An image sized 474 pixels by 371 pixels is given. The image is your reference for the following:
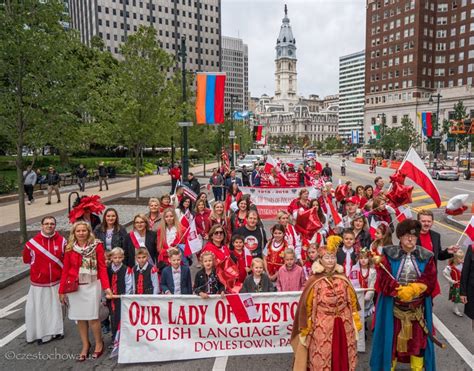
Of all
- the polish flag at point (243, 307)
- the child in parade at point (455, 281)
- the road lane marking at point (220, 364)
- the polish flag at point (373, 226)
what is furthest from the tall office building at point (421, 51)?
the road lane marking at point (220, 364)

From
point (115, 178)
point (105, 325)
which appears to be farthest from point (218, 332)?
point (115, 178)

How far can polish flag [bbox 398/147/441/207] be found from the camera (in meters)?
7.68

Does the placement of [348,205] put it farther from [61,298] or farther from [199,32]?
[199,32]

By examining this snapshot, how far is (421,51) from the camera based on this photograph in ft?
302

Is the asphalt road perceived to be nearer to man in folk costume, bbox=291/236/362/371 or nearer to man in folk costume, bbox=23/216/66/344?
man in folk costume, bbox=23/216/66/344

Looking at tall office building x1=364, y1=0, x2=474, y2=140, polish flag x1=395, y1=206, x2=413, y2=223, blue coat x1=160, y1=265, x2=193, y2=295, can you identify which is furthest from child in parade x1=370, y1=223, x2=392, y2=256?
tall office building x1=364, y1=0, x2=474, y2=140

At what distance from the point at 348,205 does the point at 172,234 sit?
149 inches

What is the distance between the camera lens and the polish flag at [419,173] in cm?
768

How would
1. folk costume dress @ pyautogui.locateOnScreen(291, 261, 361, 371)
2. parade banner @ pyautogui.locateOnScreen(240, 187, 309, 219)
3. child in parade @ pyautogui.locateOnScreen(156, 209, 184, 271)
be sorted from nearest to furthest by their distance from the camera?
1. folk costume dress @ pyautogui.locateOnScreen(291, 261, 361, 371)
2. child in parade @ pyautogui.locateOnScreen(156, 209, 184, 271)
3. parade banner @ pyautogui.locateOnScreen(240, 187, 309, 219)

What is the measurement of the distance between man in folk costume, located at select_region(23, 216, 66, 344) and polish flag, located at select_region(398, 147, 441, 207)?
6.62m

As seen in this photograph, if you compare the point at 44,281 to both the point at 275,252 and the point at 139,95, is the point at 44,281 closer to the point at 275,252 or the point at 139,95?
the point at 275,252

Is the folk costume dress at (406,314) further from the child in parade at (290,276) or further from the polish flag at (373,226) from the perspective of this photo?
the polish flag at (373,226)

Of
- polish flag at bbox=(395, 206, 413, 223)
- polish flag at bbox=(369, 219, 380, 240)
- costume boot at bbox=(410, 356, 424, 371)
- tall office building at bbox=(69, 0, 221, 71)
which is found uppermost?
tall office building at bbox=(69, 0, 221, 71)

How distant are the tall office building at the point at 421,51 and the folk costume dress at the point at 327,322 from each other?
9561 centimetres
